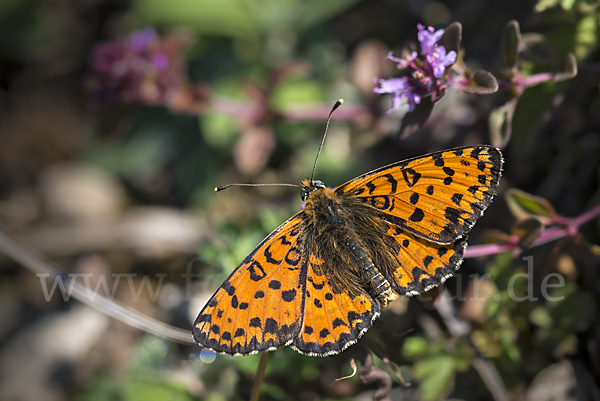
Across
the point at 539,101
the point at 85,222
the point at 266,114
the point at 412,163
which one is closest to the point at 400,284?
the point at 412,163

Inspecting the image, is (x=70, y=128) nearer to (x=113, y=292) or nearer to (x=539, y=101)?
(x=113, y=292)

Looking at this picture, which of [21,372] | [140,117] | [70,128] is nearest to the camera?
[21,372]

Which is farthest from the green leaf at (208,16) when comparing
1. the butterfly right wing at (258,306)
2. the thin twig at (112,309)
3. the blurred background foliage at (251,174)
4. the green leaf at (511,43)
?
the butterfly right wing at (258,306)

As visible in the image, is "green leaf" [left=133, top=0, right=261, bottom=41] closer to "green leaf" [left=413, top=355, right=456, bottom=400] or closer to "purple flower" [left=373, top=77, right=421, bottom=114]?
"purple flower" [left=373, top=77, right=421, bottom=114]

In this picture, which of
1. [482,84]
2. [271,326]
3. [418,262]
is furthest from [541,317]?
[271,326]

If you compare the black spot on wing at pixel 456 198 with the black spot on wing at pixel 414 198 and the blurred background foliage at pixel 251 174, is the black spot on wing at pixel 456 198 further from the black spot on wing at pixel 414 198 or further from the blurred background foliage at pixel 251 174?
the blurred background foliage at pixel 251 174

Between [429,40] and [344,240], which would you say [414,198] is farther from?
[429,40]

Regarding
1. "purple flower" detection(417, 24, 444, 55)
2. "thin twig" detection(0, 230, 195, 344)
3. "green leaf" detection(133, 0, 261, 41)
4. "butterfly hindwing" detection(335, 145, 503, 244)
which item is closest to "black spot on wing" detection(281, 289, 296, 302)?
"butterfly hindwing" detection(335, 145, 503, 244)
